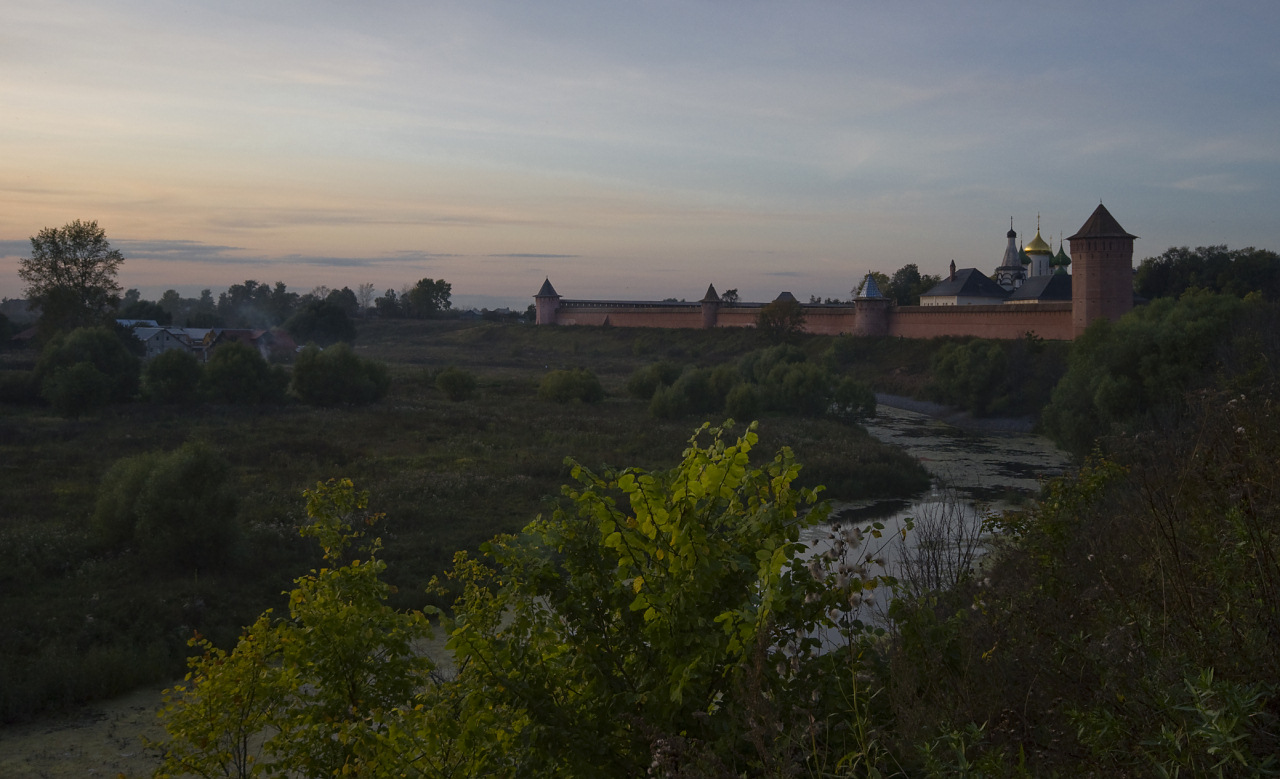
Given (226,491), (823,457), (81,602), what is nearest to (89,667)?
(81,602)

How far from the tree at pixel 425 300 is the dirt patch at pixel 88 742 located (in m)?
79.2

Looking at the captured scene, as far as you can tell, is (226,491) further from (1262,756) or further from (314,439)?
(1262,756)

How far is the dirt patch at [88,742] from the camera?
23.2 ft

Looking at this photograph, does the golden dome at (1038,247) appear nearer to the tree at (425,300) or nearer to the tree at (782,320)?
the tree at (782,320)

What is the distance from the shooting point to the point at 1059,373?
31375 mm

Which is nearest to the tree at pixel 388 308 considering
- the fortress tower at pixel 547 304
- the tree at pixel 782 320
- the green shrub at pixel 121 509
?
the fortress tower at pixel 547 304

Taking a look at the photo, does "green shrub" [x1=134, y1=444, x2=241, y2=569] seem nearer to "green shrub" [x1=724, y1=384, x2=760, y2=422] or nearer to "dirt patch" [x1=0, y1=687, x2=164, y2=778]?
"dirt patch" [x1=0, y1=687, x2=164, y2=778]

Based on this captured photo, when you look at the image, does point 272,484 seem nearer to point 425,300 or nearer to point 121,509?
point 121,509

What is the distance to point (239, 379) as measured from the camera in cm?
2756

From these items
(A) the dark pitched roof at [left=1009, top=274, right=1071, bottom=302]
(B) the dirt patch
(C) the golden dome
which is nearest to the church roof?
(C) the golden dome

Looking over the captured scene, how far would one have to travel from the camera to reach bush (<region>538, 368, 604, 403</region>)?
102ft

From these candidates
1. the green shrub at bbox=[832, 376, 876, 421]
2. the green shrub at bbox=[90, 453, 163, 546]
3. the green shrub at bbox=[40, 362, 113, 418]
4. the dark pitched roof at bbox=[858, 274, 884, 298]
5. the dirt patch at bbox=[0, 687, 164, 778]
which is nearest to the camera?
the dirt patch at bbox=[0, 687, 164, 778]

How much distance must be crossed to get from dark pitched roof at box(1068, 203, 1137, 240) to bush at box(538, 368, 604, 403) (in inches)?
781

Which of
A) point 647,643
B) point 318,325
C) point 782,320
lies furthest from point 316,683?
point 318,325
